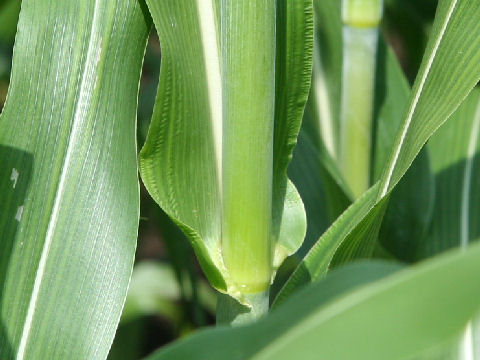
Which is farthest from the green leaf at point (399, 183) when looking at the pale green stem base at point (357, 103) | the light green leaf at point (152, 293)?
the light green leaf at point (152, 293)

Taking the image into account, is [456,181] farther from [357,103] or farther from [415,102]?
[415,102]

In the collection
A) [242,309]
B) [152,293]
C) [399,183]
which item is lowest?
[152,293]

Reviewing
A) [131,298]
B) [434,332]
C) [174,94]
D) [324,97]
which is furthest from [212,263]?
[131,298]

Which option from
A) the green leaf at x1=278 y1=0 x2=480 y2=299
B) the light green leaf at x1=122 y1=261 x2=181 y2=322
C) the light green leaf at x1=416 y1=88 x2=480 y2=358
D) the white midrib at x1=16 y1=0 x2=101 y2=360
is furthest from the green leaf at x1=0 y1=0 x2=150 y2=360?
the light green leaf at x1=122 y1=261 x2=181 y2=322

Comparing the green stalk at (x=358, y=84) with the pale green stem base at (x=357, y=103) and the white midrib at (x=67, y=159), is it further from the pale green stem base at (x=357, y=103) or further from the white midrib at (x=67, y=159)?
the white midrib at (x=67, y=159)

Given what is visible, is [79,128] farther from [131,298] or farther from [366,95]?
[131,298]

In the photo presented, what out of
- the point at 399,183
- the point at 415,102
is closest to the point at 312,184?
the point at 399,183

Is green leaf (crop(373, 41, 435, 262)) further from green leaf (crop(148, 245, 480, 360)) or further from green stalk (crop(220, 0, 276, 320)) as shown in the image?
green leaf (crop(148, 245, 480, 360))
